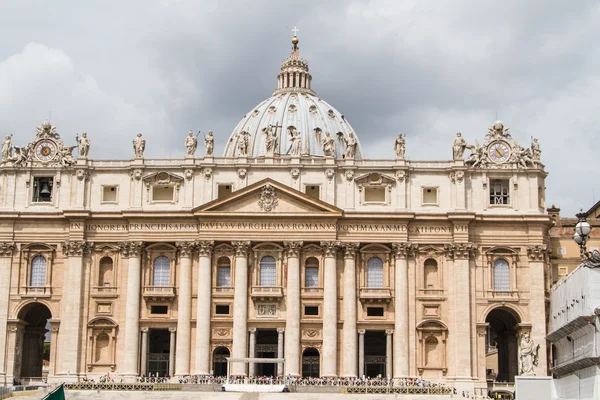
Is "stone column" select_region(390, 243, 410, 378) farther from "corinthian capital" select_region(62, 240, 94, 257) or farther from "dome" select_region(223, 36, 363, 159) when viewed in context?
"dome" select_region(223, 36, 363, 159)

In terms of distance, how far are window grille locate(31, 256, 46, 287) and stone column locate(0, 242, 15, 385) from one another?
80.8 inches

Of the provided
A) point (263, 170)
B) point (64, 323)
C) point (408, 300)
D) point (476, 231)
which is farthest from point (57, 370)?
point (476, 231)

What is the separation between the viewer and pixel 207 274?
8800 cm

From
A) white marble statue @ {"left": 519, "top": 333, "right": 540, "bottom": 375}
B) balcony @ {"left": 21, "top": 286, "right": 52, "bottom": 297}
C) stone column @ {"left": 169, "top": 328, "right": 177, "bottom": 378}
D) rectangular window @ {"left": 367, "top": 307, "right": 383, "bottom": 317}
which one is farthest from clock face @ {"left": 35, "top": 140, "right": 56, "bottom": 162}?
white marble statue @ {"left": 519, "top": 333, "right": 540, "bottom": 375}

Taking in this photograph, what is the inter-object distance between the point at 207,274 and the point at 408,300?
1746 centimetres

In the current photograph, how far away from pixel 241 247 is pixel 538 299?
25866 mm

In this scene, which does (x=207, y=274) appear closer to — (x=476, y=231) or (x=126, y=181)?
(x=126, y=181)

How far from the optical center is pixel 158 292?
8806cm

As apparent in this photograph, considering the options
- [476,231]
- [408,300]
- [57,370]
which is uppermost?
[476,231]

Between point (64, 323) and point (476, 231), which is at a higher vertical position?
point (476, 231)

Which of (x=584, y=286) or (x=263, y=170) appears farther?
(x=263, y=170)

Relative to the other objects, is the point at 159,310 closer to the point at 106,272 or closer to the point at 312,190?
the point at 106,272

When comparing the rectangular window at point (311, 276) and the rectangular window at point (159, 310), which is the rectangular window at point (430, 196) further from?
the rectangular window at point (159, 310)

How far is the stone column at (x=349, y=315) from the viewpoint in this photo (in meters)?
86.2
